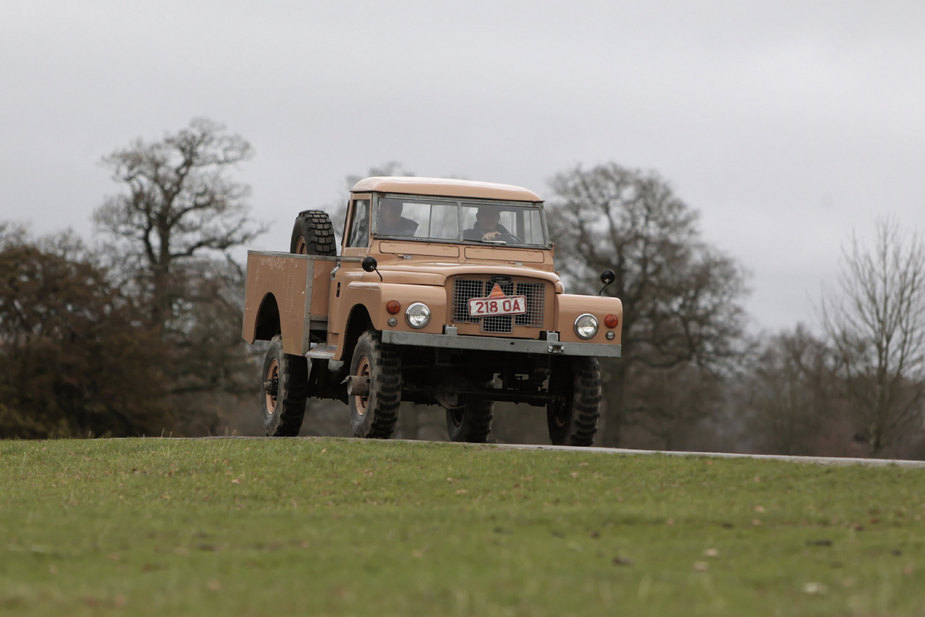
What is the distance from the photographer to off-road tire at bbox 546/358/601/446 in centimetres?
1568

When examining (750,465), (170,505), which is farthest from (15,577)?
(750,465)

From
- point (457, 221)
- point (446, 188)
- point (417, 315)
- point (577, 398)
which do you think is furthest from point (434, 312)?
point (446, 188)

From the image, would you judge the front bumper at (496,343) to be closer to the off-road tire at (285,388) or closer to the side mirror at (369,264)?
the side mirror at (369,264)

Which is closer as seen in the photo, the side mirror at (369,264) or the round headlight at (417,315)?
the round headlight at (417,315)

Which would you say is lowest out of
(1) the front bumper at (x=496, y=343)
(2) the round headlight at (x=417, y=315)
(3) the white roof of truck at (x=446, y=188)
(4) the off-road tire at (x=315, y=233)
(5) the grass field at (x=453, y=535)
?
(5) the grass field at (x=453, y=535)

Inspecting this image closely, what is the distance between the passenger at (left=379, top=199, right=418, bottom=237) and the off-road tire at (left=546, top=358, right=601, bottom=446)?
A: 237 cm

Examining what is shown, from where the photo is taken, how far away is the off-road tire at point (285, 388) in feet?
58.9

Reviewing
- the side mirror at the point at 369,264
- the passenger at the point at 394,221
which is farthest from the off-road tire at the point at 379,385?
the passenger at the point at 394,221

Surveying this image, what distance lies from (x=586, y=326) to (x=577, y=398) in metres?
0.89

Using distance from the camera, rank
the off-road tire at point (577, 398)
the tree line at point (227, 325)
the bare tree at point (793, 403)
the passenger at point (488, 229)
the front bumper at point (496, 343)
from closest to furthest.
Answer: the front bumper at point (496, 343), the off-road tire at point (577, 398), the passenger at point (488, 229), the tree line at point (227, 325), the bare tree at point (793, 403)

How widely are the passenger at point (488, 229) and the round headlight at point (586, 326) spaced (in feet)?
6.06

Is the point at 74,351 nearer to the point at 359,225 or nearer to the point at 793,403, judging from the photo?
the point at 359,225

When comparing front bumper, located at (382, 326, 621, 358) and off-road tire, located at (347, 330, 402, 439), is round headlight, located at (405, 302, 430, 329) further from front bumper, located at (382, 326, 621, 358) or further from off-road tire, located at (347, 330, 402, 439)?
Answer: off-road tire, located at (347, 330, 402, 439)

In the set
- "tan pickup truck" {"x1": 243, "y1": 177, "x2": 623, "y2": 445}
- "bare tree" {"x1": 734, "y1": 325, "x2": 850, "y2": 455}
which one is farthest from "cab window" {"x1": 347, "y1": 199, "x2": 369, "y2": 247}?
"bare tree" {"x1": 734, "y1": 325, "x2": 850, "y2": 455}
